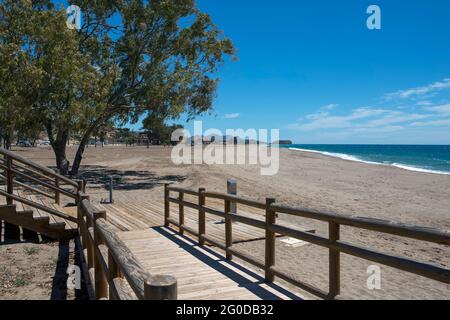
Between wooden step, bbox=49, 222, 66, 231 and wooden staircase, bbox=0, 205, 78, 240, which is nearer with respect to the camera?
wooden staircase, bbox=0, 205, 78, 240

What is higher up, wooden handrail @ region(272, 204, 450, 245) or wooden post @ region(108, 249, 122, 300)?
wooden handrail @ region(272, 204, 450, 245)

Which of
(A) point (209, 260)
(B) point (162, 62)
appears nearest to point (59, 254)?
(A) point (209, 260)

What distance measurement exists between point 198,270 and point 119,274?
243 centimetres

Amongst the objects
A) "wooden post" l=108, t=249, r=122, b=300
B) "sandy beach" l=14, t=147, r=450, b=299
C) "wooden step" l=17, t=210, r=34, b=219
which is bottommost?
"sandy beach" l=14, t=147, r=450, b=299

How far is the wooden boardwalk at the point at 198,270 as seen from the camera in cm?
475

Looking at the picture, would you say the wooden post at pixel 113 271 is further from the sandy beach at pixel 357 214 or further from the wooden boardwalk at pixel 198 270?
the sandy beach at pixel 357 214

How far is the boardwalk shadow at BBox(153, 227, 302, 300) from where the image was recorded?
4.80 metres

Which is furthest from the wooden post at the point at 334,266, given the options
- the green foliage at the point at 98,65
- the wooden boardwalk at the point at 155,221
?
the green foliage at the point at 98,65

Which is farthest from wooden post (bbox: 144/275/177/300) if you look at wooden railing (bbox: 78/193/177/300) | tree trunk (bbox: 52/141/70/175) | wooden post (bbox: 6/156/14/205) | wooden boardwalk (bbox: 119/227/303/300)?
tree trunk (bbox: 52/141/70/175)

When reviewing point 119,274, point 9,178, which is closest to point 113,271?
point 119,274

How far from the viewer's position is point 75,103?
15789 mm

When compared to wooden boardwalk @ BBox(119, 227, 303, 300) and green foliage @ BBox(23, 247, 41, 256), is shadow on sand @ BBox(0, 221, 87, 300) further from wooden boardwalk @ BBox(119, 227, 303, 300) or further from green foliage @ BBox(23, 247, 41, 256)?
wooden boardwalk @ BBox(119, 227, 303, 300)

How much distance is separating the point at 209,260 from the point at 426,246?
19.6 ft

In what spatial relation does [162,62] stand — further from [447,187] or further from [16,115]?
[447,187]
